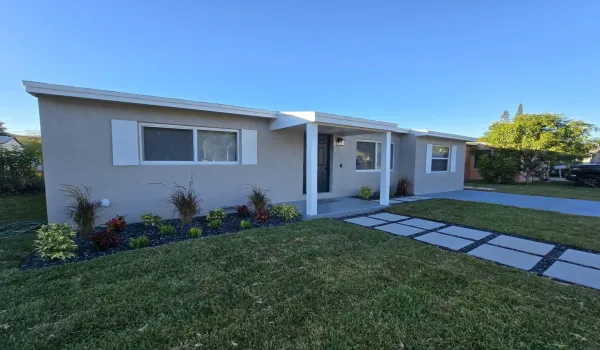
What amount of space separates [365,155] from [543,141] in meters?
13.5

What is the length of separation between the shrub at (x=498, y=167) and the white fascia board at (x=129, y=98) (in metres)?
16.1

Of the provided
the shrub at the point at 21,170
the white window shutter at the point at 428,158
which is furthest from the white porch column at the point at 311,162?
the shrub at the point at 21,170

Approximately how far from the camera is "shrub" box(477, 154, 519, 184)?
15227 millimetres

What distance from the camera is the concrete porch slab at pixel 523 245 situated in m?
3.99

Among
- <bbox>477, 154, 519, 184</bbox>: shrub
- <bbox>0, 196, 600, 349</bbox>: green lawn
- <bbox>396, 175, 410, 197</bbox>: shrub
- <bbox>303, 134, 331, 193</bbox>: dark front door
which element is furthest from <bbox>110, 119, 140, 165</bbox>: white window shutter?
<bbox>477, 154, 519, 184</bbox>: shrub

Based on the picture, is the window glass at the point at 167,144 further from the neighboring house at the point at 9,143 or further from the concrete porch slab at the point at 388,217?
the neighboring house at the point at 9,143

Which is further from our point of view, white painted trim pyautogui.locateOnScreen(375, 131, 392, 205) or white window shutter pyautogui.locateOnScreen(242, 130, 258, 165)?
white painted trim pyautogui.locateOnScreen(375, 131, 392, 205)

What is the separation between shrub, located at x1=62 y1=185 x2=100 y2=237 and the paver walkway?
5.17 m

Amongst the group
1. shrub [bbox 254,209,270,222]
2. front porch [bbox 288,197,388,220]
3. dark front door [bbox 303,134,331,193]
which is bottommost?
front porch [bbox 288,197,388,220]

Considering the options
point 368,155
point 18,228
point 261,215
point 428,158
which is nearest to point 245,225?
point 261,215

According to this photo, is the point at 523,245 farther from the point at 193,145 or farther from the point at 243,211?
the point at 193,145

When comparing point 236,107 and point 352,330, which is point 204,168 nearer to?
point 236,107

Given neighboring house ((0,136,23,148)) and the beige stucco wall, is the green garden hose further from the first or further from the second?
the beige stucco wall

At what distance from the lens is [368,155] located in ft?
32.0
